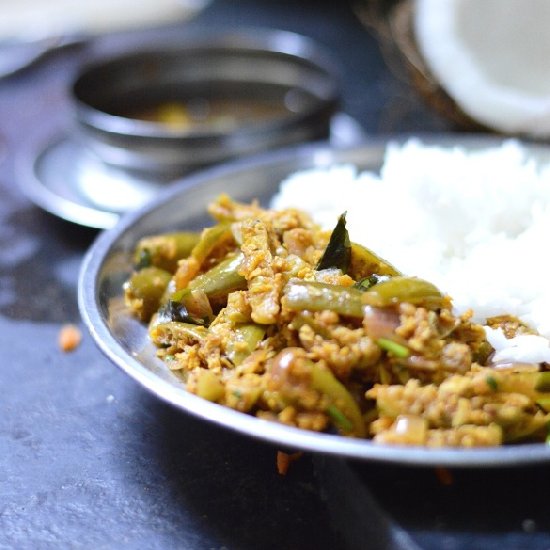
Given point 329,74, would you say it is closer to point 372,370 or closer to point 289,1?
point 372,370

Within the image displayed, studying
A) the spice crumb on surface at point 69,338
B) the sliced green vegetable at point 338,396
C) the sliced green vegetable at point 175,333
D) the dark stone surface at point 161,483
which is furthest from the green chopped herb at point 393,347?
the spice crumb on surface at point 69,338

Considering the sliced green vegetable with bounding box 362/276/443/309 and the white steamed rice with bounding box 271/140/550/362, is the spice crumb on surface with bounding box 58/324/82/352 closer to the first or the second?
the white steamed rice with bounding box 271/140/550/362

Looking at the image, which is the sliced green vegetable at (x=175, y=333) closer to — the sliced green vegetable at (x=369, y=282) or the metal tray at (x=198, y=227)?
the metal tray at (x=198, y=227)

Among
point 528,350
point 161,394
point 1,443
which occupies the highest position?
point 528,350

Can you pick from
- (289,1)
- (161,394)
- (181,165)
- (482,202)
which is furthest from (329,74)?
(289,1)

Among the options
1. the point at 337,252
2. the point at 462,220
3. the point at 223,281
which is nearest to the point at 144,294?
the point at 223,281

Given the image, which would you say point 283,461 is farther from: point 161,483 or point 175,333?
point 175,333

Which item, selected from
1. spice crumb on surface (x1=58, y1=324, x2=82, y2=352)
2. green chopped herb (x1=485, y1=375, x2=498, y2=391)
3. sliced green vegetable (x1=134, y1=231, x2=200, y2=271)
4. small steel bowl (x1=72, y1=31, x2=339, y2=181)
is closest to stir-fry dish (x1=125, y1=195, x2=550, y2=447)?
green chopped herb (x1=485, y1=375, x2=498, y2=391)
